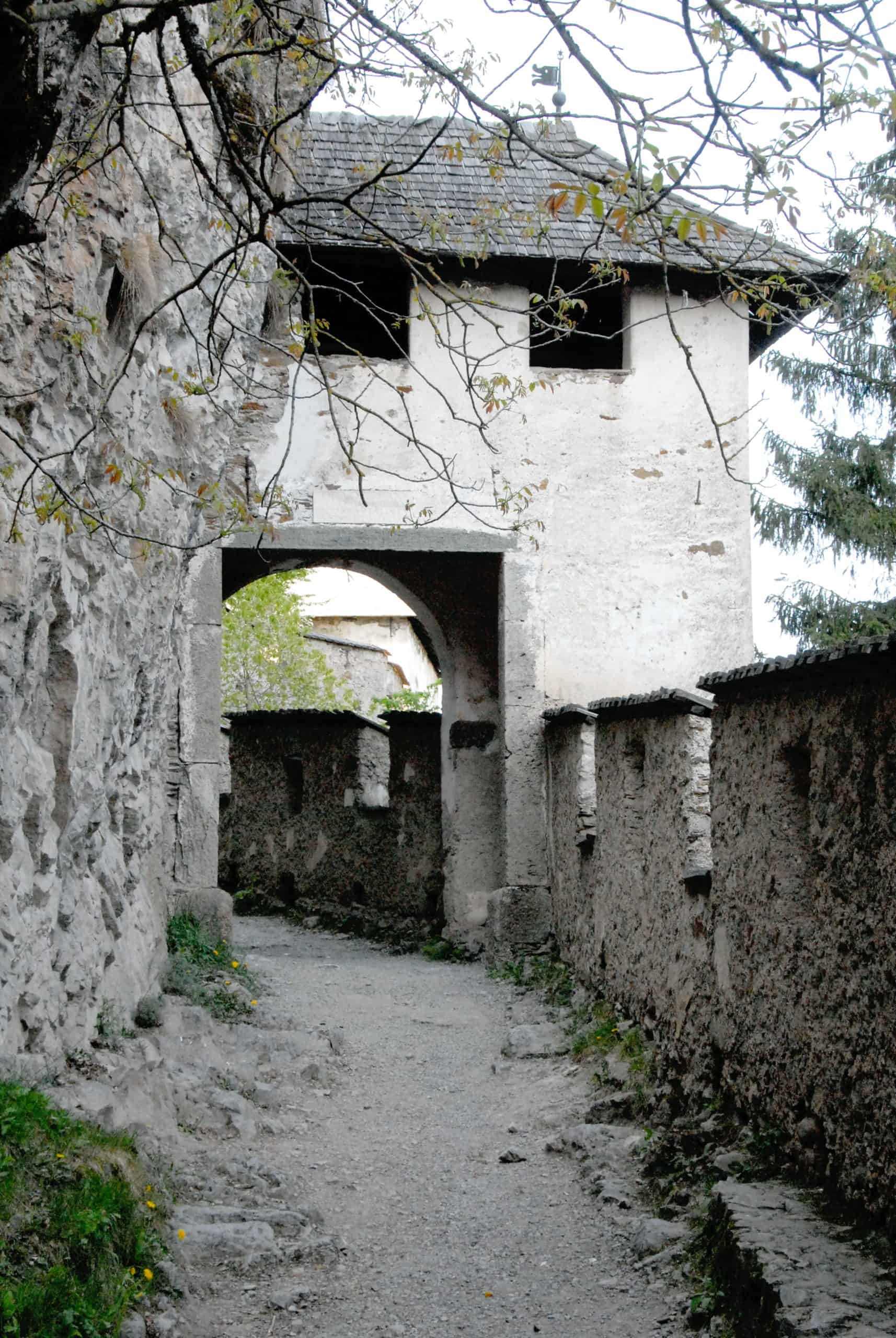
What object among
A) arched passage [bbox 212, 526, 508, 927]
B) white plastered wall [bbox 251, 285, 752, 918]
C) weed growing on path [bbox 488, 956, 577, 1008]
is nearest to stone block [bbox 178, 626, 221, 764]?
arched passage [bbox 212, 526, 508, 927]

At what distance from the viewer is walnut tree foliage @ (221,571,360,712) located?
24.0 metres

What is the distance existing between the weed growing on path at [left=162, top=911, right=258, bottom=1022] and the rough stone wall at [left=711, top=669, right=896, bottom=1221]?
338cm

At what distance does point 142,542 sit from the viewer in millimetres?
6086

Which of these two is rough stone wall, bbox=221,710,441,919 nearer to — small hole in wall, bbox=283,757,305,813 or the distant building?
small hole in wall, bbox=283,757,305,813

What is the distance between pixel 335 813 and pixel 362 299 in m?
6.10

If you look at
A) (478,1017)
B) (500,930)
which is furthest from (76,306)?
(500,930)

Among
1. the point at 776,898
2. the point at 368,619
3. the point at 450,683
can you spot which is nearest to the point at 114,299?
the point at 776,898

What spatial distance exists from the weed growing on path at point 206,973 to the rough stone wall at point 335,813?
3631 millimetres

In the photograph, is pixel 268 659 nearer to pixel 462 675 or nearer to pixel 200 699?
pixel 462 675

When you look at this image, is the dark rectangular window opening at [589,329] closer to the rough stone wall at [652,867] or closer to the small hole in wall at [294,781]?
the rough stone wall at [652,867]

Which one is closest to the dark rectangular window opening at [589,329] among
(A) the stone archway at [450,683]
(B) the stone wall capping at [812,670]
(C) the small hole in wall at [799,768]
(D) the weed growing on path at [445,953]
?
(A) the stone archway at [450,683]

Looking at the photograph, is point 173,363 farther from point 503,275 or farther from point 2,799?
point 503,275

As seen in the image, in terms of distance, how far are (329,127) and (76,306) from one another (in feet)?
22.9

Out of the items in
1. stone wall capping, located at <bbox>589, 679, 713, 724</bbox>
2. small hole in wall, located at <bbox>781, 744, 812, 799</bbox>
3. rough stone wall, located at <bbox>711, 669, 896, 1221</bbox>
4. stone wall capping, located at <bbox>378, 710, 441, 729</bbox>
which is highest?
stone wall capping, located at <bbox>378, 710, 441, 729</bbox>
